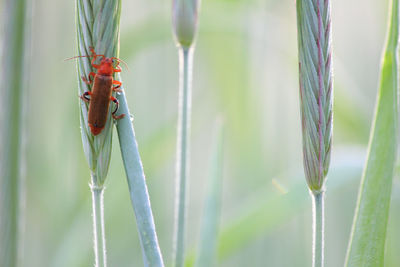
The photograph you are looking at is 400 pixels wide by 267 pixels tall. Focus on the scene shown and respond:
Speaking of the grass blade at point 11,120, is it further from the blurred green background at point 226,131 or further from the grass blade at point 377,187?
the blurred green background at point 226,131

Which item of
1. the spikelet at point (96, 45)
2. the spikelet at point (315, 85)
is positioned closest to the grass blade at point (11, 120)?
the spikelet at point (96, 45)

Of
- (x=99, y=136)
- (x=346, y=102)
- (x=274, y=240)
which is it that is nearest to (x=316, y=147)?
(x=99, y=136)

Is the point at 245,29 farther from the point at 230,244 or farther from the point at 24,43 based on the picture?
the point at 24,43

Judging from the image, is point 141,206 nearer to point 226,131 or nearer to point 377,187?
point 377,187

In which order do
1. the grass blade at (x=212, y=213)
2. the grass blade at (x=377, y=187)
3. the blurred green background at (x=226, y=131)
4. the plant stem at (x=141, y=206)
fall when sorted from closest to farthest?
the plant stem at (x=141, y=206), the grass blade at (x=377, y=187), the grass blade at (x=212, y=213), the blurred green background at (x=226, y=131)

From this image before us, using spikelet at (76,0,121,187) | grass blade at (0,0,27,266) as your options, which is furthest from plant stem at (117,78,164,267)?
grass blade at (0,0,27,266)

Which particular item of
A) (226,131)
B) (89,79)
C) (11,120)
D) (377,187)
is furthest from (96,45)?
(226,131)
